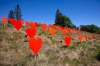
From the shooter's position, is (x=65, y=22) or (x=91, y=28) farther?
(x=65, y=22)

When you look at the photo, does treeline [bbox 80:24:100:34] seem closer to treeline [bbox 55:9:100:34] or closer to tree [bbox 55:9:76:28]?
treeline [bbox 55:9:100:34]

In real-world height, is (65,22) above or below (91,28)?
above

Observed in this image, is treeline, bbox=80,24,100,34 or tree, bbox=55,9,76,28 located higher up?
tree, bbox=55,9,76,28

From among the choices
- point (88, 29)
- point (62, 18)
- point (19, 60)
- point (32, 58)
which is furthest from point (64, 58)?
point (62, 18)

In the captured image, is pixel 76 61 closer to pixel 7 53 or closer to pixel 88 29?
pixel 7 53

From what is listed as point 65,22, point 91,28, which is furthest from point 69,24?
point 91,28

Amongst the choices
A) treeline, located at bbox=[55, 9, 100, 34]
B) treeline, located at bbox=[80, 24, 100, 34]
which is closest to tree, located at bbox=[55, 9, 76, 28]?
treeline, located at bbox=[55, 9, 100, 34]

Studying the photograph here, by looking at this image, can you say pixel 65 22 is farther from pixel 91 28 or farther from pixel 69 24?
pixel 91 28

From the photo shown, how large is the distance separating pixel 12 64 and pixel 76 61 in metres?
3.16

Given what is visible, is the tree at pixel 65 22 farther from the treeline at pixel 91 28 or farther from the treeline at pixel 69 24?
the treeline at pixel 91 28

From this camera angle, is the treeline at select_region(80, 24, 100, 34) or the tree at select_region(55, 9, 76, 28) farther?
the tree at select_region(55, 9, 76, 28)

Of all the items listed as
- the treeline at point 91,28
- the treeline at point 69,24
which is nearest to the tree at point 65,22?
the treeline at point 69,24

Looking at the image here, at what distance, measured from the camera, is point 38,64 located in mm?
7586

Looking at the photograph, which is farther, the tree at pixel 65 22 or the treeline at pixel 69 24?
the tree at pixel 65 22
